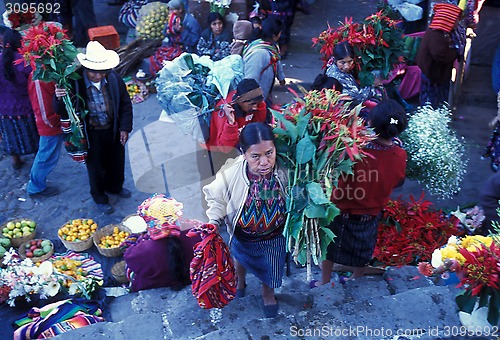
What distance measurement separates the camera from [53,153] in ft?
19.2

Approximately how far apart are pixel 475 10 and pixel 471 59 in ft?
4.90

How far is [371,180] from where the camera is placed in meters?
3.87

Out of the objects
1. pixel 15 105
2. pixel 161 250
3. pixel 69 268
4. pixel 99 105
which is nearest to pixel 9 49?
pixel 15 105

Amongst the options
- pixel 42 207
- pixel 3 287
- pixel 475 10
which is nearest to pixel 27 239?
pixel 42 207

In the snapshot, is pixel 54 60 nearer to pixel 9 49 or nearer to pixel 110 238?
pixel 9 49

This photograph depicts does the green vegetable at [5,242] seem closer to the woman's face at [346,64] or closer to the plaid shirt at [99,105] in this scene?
the plaid shirt at [99,105]

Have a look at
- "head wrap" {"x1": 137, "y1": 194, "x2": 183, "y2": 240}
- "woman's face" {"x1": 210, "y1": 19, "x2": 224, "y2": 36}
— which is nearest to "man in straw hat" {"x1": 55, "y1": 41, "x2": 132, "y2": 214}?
"head wrap" {"x1": 137, "y1": 194, "x2": 183, "y2": 240}

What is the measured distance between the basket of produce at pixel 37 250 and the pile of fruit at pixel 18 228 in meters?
0.15

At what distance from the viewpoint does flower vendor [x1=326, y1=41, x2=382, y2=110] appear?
519 centimetres

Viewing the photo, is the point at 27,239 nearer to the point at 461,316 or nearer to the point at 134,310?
the point at 134,310

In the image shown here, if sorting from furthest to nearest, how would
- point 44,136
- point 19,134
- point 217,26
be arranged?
point 217,26, point 19,134, point 44,136

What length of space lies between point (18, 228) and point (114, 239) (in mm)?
968

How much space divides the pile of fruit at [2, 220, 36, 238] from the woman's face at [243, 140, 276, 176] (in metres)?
2.93

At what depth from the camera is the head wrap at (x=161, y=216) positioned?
12.9 ft
